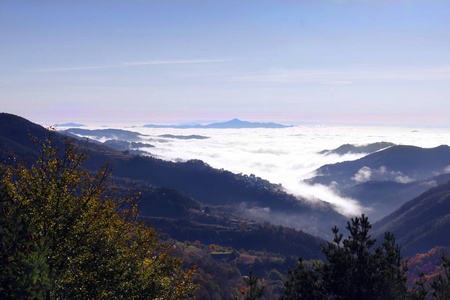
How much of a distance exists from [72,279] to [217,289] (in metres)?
119

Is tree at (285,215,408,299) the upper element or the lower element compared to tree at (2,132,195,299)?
lower

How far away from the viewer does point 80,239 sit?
2222 cm

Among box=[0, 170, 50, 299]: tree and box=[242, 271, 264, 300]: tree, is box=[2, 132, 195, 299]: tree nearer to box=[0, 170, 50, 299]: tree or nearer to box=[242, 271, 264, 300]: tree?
box=[0, 170, 50, 299]: tree

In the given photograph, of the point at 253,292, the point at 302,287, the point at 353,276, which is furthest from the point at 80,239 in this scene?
the point at 353,276

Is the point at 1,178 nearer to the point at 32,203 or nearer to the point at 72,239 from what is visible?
the point at 32,203

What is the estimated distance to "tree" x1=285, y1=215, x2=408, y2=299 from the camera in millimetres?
28500

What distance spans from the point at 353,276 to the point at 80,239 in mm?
20894

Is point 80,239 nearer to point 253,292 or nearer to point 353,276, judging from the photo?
point 253,292

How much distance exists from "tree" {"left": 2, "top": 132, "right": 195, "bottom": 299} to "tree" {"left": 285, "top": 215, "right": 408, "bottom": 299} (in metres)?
9.30

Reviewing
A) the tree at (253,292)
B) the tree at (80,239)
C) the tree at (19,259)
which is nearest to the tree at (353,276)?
the tree at (253,292)

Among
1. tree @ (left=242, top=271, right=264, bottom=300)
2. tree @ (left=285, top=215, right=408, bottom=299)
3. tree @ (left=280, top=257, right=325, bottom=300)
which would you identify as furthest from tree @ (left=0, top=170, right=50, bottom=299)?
tree @ (left=285, top=215, right=408, bottom=299)

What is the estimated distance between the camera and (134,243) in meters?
25.2

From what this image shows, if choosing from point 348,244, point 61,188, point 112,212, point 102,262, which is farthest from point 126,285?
point 348,244

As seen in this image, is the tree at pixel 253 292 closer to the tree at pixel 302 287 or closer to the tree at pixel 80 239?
the tree at pixel 302 287
